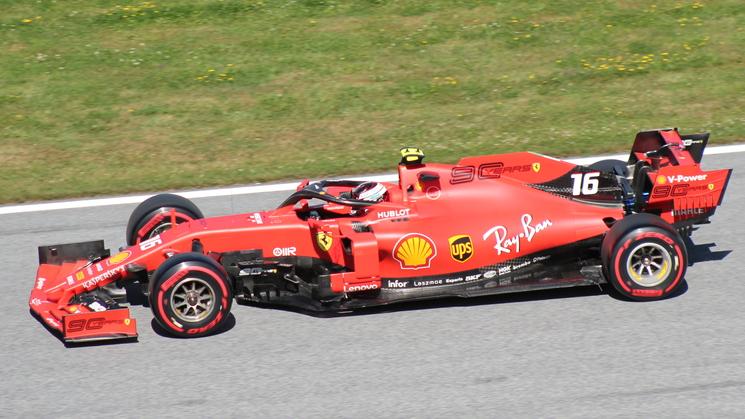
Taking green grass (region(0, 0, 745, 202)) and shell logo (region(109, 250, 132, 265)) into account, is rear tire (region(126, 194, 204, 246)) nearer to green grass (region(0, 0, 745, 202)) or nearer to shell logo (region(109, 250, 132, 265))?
shell logo (region(109, 250, 132, 265))

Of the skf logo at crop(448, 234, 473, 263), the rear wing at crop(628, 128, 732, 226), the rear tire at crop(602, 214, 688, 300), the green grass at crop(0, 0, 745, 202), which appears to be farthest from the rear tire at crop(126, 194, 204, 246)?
the rear wing at crop(628, 128, 732, 226)

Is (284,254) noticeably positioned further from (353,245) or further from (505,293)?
(505,293)

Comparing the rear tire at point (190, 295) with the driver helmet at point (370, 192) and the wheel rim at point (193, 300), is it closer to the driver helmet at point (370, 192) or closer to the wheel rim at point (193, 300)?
the wheel rim at point (193, 300)

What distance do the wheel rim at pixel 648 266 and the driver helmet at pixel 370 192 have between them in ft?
6.68

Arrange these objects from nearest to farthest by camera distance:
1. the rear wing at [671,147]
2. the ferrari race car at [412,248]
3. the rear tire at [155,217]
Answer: the ferrari race car at [412,248]
the rear wing at [671,147]
the rear tire at [155,217]

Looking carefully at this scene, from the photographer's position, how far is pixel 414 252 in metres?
8.27

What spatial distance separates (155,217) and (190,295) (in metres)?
1.50

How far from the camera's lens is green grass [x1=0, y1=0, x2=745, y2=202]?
12.7 m

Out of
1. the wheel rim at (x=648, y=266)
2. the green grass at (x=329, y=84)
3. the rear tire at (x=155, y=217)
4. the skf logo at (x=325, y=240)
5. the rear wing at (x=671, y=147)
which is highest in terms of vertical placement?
the green grass at (x=329, y=84)

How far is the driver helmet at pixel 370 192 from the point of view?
8.66 metres

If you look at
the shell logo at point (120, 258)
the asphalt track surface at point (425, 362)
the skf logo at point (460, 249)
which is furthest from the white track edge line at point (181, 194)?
the skf logo at point (460, 249)

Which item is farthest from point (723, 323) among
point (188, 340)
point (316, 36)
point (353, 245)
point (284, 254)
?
point (316, 36)

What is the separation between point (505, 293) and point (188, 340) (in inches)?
96.4

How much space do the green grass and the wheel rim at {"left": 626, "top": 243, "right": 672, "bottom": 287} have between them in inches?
172
